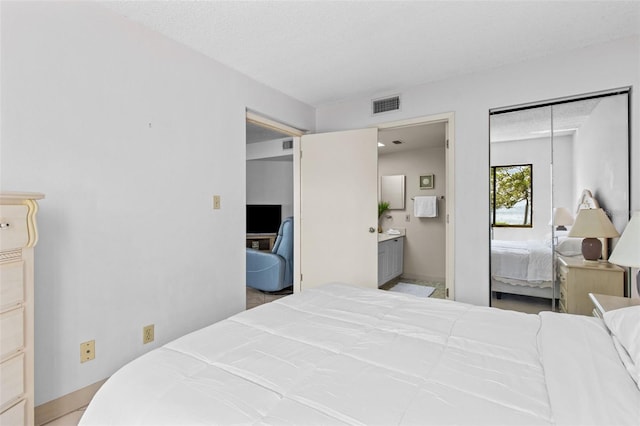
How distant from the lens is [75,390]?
1.79 m

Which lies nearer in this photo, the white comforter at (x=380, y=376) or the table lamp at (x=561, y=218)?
the white comforter at (x=380, y=376)

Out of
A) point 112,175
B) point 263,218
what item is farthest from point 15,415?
point 263,218

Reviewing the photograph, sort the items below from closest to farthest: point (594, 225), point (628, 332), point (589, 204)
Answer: point (628, 332) → point (594, 225) → point (589, 204)

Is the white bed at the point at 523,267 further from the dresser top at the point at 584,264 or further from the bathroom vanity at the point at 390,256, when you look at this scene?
the bathroom vanity at the point at 390,256

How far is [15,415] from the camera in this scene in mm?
1332

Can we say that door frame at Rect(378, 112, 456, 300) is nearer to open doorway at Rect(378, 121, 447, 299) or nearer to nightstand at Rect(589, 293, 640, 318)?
nightstand at Rect(589, 293, 640, 318)

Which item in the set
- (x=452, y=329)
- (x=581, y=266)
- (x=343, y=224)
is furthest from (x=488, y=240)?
(x=452, y=329)

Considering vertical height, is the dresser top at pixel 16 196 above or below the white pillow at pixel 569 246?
above

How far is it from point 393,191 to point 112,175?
447cm

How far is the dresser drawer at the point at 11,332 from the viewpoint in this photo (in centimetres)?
128

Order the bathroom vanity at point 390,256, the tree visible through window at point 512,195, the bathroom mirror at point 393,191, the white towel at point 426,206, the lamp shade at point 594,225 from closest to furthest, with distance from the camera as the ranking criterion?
the lamp shade at point 594,225, the tree visible through window at point 512,195, the bathroom vanity at point 390,256, the white towel at point 426,206, the bathroom mirror at point 393,191

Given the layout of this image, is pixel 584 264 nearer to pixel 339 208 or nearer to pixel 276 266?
pixel 339 208

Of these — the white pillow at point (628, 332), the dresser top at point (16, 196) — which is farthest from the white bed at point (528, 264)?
the dresser top at point (16, 196)

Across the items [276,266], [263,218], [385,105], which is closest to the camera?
[385,105]
